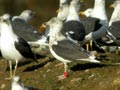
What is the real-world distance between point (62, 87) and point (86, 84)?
0.59 metres

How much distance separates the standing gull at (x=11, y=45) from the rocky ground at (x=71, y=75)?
0.50 m

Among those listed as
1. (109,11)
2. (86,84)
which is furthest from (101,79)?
(109,11)

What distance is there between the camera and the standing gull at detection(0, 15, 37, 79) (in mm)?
16688

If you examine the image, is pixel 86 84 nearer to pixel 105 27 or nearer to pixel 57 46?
pixel 57 46

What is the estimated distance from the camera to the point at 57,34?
16.3 m

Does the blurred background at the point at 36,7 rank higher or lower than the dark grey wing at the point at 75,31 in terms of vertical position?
lower

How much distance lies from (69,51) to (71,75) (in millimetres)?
660

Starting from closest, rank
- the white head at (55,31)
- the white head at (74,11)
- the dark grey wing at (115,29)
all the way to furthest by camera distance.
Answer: the white head at (55,31) → the dark grey wing at (115,29) → the white head at (74,11)

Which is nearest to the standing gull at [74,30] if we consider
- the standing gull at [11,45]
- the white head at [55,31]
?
the white head at [55,31]

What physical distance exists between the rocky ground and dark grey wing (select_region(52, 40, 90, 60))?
49cm

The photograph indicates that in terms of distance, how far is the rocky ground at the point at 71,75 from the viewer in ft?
49.2

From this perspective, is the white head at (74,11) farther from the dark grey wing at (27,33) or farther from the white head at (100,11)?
the dark grey wing at (27,33)

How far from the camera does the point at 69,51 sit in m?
15.8

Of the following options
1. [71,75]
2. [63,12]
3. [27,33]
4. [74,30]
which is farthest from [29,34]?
[63,12]
